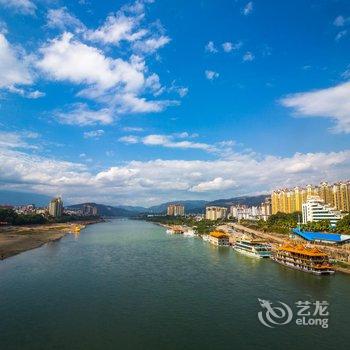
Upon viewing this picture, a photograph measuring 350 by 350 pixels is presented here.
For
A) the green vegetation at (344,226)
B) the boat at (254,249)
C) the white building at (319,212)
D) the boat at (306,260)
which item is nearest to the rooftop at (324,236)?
the green vegetation at (344,226)

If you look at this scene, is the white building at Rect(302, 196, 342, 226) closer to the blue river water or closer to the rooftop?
the rooftop

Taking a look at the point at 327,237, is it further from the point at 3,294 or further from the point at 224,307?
the point at 3,294

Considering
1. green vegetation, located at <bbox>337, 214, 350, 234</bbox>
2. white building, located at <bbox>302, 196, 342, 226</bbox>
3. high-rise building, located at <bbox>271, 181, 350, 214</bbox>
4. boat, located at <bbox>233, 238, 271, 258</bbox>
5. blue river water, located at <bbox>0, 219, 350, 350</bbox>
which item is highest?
high-rise building, located at <bbox>271, 181, 350, 214</bbox>

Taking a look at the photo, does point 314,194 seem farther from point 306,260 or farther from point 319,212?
point 306,260

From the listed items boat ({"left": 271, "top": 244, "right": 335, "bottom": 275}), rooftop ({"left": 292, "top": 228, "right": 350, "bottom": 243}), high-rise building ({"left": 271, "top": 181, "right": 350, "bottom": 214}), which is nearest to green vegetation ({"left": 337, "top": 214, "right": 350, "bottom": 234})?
rooftop ({"left": 292, "top": 228, "right": 350, "bottom": 243})

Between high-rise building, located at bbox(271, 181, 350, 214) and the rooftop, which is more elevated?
high-rise building, located at bbox(271, 181, 350, 214)

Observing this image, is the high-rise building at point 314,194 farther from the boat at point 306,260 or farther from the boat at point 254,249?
the boat at point 306,260
